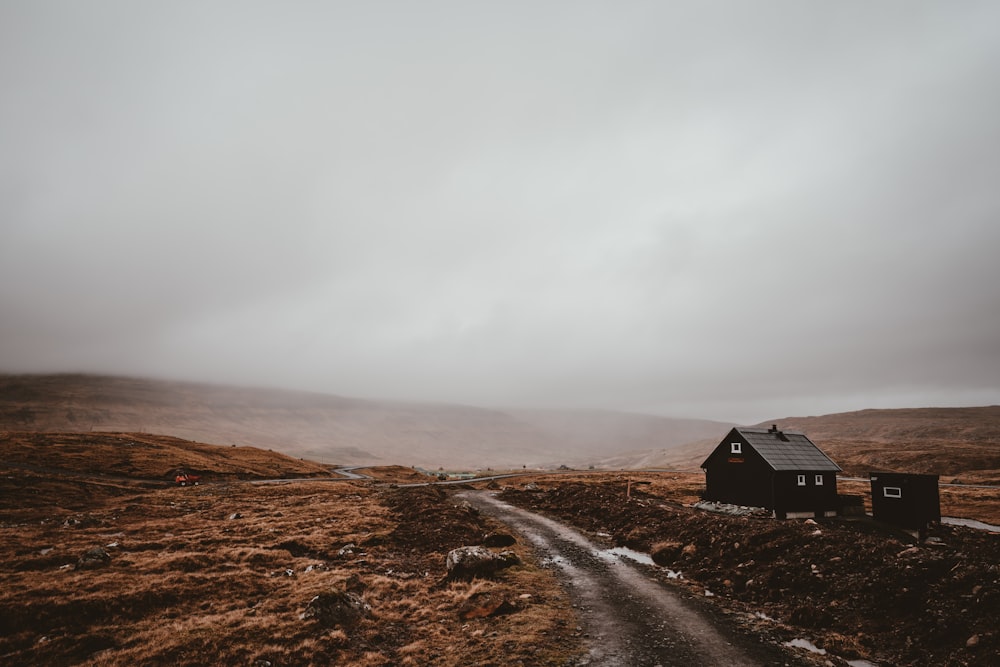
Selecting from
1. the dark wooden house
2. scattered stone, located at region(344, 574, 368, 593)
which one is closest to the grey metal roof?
the dark wooden house

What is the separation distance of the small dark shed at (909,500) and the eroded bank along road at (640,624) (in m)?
37.2

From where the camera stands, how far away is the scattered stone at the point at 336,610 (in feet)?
56.3

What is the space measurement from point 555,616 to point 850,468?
151 m

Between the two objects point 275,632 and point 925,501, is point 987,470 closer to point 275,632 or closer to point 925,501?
point 925,501

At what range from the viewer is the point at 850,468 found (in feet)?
423

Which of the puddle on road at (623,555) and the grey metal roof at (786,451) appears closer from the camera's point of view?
the puddle on road at (623,555)

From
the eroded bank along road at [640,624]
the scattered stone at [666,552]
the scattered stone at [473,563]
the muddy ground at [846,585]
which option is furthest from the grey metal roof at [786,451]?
the scattered stone at [473,563]

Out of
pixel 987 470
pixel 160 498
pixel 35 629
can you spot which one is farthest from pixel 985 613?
pixel 987 470

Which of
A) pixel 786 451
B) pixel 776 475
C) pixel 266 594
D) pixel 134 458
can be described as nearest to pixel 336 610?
pixel 266 594

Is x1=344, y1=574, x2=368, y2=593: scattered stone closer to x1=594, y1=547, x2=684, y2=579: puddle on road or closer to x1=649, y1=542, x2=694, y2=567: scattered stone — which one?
x1=594, y1=547, x2=684, y2=579: puddle on road

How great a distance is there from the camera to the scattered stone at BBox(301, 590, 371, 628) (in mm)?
17172

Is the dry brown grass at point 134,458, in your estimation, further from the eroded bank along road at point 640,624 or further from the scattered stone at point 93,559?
the eroded bank along road at point 640,624

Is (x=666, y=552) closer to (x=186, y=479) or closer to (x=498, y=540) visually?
(x=498, y=540)

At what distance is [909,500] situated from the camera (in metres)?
43.7
